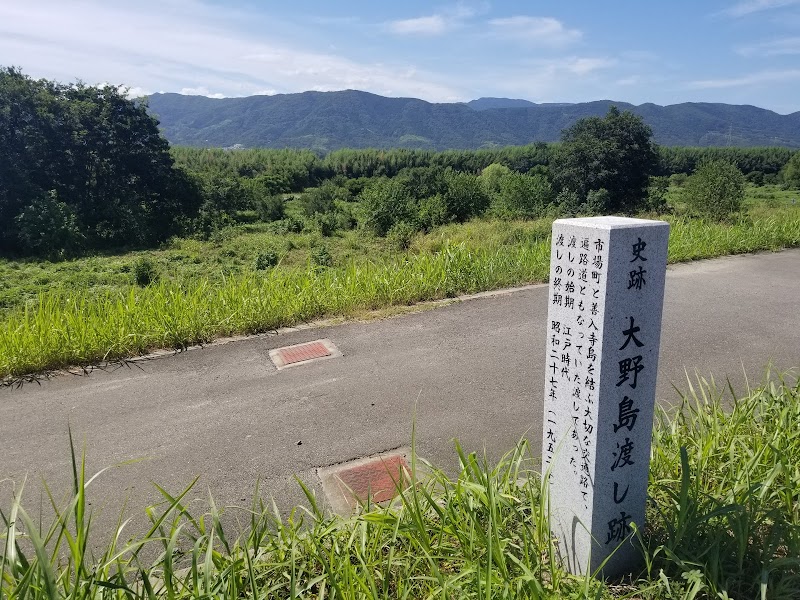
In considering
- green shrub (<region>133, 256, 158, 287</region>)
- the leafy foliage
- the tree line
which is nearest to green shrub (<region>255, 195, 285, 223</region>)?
the tree line

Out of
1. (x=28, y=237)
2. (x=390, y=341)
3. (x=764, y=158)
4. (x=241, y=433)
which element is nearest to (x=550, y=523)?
(x=241, y=433)

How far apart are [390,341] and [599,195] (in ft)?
70.0

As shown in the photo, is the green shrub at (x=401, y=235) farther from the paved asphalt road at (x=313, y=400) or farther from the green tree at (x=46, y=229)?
the paved asphalt road at (x=313, y=400)

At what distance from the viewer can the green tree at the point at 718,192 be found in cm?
1256

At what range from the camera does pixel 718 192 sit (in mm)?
12672

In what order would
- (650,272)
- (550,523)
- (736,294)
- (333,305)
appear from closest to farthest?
(650,272), (550,523), (333,305), (736,294)

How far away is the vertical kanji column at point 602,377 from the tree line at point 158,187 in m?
16.6

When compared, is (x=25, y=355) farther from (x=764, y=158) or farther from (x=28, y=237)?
(x=764, y=158)

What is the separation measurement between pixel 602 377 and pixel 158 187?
26.7m

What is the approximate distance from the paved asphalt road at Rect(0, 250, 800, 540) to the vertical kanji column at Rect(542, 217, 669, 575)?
1051 millimetres

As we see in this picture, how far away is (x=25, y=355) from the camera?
394 centimetres

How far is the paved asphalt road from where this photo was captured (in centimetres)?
284

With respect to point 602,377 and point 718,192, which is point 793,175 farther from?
point 602,377

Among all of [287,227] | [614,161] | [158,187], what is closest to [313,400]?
[287,227]
